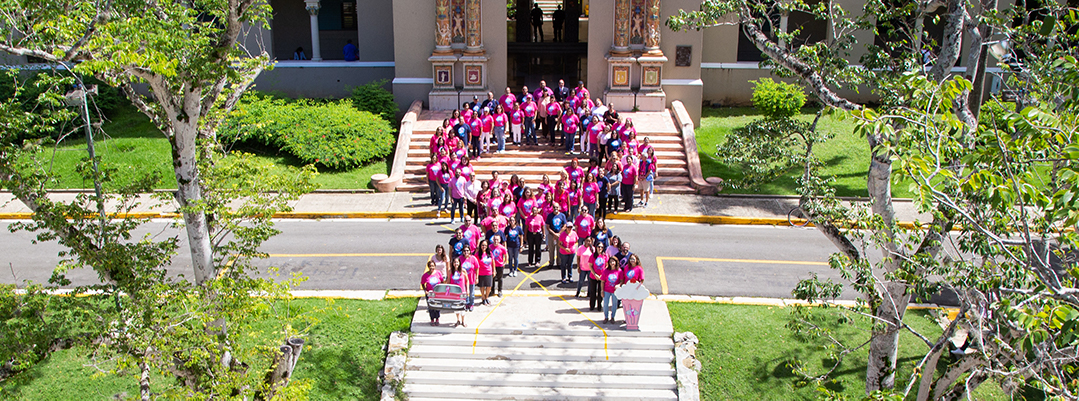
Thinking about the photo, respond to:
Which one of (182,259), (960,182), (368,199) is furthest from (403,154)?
(960,182)

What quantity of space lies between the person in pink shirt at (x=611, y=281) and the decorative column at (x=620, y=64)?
11609mm

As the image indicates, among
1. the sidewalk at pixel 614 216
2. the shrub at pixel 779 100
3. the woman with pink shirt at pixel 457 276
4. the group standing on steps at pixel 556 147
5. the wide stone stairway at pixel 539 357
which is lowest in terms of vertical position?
the wide stone stairway at pixel 539 357

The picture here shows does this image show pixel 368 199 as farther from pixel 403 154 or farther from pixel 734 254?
pixel 734 254

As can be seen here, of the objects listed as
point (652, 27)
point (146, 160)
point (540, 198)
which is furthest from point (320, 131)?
point (652, 27)

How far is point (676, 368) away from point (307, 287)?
685 centimetres

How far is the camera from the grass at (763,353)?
13266 mm

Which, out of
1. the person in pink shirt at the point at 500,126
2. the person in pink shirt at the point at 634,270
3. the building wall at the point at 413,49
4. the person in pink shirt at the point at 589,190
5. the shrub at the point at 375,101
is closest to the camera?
the person in pink shirt at the point at 634,270

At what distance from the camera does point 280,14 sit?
104 feet

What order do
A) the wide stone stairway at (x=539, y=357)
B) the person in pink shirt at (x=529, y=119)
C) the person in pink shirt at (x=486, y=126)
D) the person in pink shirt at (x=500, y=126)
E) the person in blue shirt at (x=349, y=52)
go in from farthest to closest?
the person in blue shirt at (x=349, y=52) → the person in pink shirt at (x=529, y=119) → the person in pink shirt at (x=500, y=126) → the person in pink shirt at (x=486, y=126) → the wide stone stairway at (x=539, y=357)

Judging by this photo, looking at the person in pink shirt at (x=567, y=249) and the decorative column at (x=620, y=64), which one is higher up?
the decorative column at (x=620, y=64)

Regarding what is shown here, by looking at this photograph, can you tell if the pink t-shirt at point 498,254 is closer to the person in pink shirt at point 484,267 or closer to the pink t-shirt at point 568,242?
the person in pink shirt at point 484,267

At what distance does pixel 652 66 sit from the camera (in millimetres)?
25156

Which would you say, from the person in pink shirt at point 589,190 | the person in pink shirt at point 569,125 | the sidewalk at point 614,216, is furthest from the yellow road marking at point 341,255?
the person in pink shirt at point 569,125

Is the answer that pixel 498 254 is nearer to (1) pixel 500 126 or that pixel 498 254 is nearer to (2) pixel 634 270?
(2) pixel 634 270
